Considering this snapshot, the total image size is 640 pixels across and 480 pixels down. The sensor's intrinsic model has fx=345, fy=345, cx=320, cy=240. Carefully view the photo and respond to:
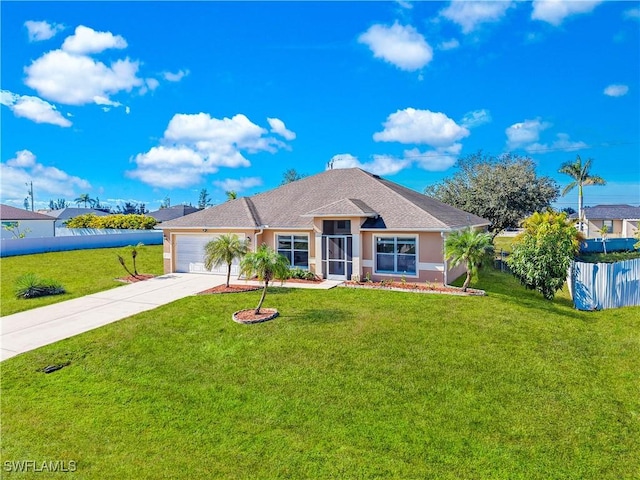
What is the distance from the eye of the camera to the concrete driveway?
413 inches

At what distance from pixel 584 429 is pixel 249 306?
1048 cm

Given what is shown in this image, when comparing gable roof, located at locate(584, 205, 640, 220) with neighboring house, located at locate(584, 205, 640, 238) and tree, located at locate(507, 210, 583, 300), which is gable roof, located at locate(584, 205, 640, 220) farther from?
tree, located at locate(507, 210, 583, 300)

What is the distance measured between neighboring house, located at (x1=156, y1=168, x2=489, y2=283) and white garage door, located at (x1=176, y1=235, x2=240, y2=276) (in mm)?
58

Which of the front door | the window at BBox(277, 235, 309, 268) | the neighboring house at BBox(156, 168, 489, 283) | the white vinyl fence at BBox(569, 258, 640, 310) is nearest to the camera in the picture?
the white vinyl fence at BBox(569, 258, 640, 310)

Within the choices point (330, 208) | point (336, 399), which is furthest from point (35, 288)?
point (336, 399)

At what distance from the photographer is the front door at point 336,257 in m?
18.1

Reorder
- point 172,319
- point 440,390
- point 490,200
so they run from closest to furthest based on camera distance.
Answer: point 440,390 < point 172,319 < point 490,200

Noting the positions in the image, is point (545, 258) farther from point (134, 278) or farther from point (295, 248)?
point (134, 278)

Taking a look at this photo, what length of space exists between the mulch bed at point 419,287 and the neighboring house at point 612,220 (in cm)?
4581

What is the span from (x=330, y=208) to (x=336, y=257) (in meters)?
2.61

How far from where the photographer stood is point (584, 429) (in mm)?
6125

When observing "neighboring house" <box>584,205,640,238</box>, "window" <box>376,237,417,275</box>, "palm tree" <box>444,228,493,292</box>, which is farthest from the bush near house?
"neighboring house" <box>584,205,640,238</box>

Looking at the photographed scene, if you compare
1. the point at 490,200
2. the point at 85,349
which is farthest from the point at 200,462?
the point at 490,200

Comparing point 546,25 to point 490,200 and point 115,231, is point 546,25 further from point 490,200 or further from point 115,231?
point 115,231
